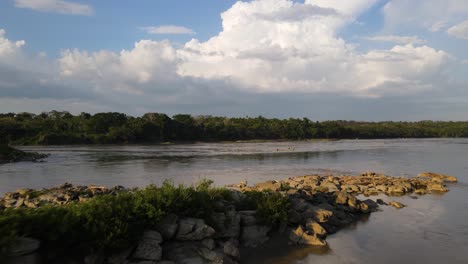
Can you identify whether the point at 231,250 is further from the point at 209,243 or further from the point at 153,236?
the point at 153,236

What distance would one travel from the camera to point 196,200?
14.0m

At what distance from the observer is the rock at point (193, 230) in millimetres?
12734

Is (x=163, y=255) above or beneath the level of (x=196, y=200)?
beneath

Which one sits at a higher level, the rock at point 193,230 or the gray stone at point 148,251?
the rock at point 193,230

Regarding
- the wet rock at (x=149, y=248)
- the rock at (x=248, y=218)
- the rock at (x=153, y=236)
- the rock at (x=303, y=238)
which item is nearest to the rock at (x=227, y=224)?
the rock at (x=248, y=218)

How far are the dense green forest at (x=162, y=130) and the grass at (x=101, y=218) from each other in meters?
78.3

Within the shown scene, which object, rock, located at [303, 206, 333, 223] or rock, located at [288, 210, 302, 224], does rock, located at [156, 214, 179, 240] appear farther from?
rock, located at [303, 206, 333, 223]

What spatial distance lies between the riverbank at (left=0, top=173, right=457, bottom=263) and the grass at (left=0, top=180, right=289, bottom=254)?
24 mm

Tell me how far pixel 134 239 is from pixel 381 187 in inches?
746

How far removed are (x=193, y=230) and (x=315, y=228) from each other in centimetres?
505

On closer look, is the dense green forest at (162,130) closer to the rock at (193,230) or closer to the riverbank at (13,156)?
the riverbank at (13,156)

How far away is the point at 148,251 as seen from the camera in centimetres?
1159

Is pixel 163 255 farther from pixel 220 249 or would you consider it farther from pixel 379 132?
pixel 379 132

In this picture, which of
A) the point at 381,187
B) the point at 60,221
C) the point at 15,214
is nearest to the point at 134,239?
the point at 60,221
